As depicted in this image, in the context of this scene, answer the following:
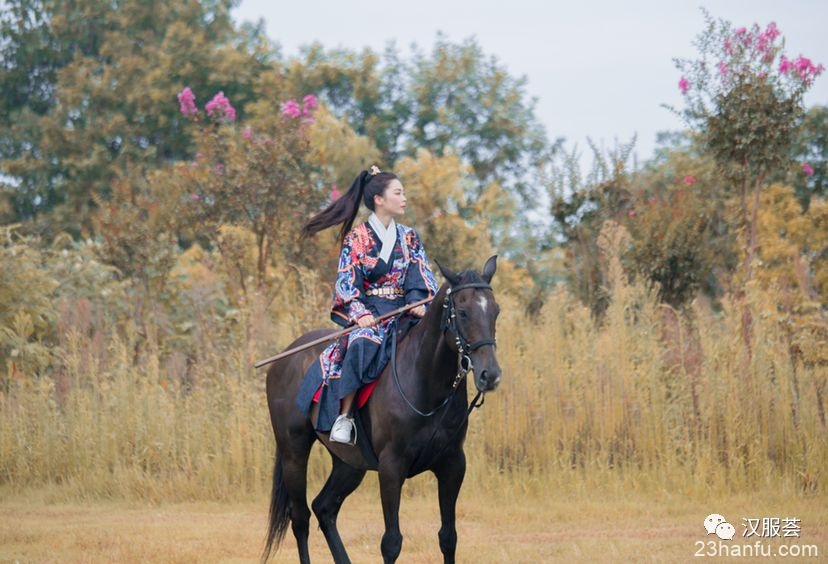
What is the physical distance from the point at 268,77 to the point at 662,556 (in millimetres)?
17850

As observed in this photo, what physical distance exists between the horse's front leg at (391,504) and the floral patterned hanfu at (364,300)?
1.74 feet

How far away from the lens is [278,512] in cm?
712

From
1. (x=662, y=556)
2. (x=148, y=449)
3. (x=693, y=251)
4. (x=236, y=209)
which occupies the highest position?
(x=236, y=209)

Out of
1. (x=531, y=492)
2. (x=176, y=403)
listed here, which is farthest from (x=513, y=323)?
(x=176, y=403)

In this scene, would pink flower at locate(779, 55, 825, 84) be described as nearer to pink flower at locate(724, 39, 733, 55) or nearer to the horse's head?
pink flower at locate(724, 39, 733, 55)

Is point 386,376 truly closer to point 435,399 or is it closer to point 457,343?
point 435,399

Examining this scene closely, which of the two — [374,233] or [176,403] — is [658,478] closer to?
[374,233]

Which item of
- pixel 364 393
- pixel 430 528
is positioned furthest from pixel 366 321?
pixel 430 528

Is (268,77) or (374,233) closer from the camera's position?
(374,233)

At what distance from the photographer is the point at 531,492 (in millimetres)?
9266

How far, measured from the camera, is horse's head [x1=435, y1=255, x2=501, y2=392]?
5.38 m

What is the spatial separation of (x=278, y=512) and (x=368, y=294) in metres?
1.68

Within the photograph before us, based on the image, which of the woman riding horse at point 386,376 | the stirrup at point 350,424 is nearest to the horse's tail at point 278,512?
the woman riding horse at point 386,376

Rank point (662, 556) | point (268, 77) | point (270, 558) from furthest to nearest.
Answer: point (268, 77), point (270, 558), point (662, 556)
